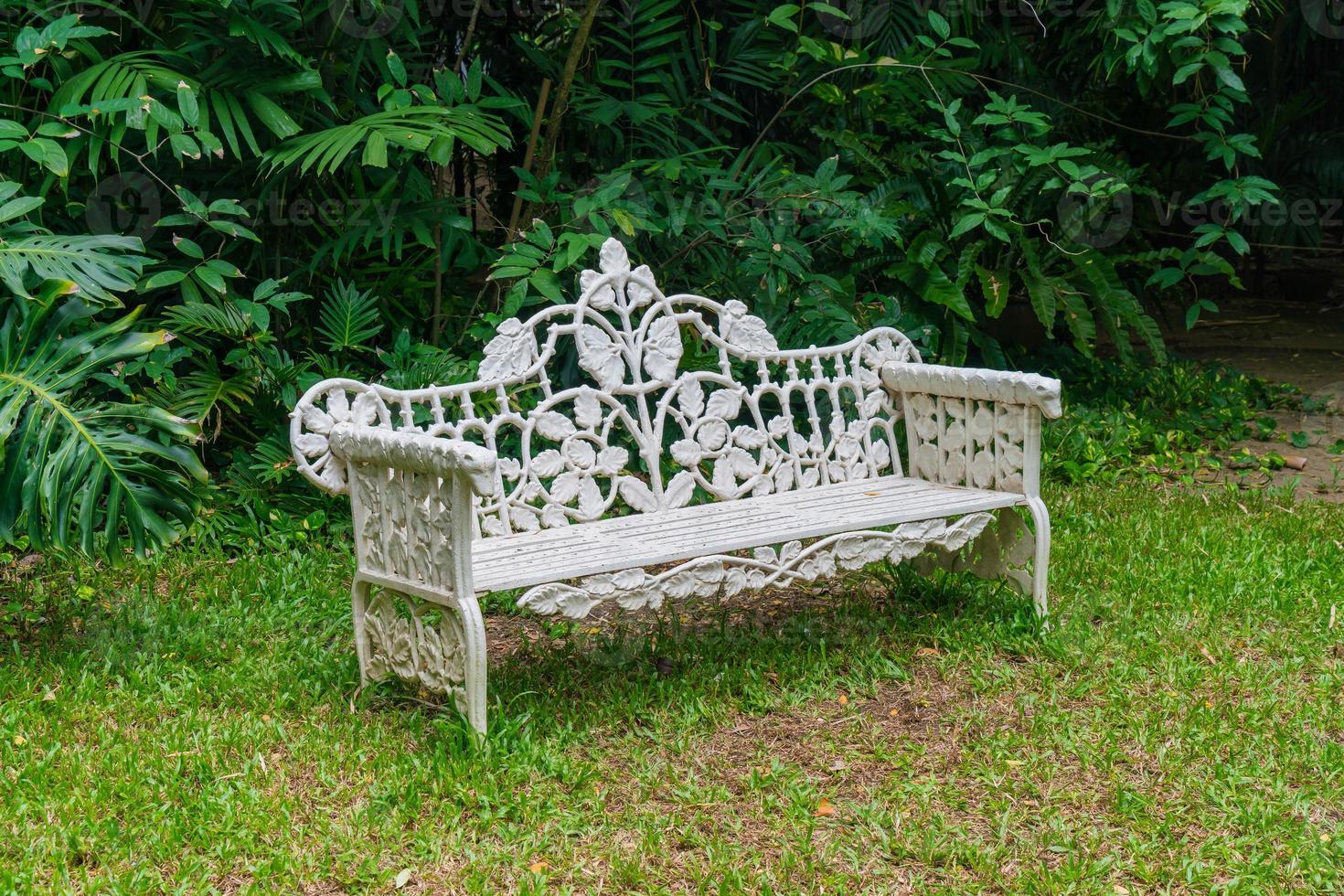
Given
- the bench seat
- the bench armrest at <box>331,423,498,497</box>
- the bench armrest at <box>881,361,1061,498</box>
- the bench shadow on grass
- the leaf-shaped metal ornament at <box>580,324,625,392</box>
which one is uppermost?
the leaf-shaped metal ornament at <box>580,324,625,392</box>

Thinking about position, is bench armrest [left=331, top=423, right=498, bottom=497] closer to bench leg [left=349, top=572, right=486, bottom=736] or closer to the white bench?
the white bench

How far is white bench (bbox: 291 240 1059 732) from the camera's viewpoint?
11.1 ft

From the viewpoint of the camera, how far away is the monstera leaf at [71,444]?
3641 millimetres

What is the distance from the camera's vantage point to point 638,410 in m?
4.36

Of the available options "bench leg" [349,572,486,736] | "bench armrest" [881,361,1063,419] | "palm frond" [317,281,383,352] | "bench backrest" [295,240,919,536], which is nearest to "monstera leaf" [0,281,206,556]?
"bench backrest" [295,240,919,536]

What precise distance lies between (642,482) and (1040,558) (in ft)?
4.08

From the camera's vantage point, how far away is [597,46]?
20.4 feet

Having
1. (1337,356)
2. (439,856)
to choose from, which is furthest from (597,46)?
(1337,356)

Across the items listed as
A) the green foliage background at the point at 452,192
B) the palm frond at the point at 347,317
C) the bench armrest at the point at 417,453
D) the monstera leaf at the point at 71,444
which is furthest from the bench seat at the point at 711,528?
the palm frond at the point at 347,317

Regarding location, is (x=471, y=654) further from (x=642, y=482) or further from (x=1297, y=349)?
(x=1297, y=349)

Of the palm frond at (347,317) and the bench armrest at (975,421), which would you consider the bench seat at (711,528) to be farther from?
the palm frond at (347,317)

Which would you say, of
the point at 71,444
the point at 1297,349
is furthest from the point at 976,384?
the point at 1297,349

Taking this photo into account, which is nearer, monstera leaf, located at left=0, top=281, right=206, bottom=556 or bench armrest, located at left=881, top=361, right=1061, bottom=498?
monstera leaf, located at left=0, top=281, right=206, bottom=556

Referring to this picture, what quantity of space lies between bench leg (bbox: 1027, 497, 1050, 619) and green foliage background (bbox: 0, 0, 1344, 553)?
4.34 feet
